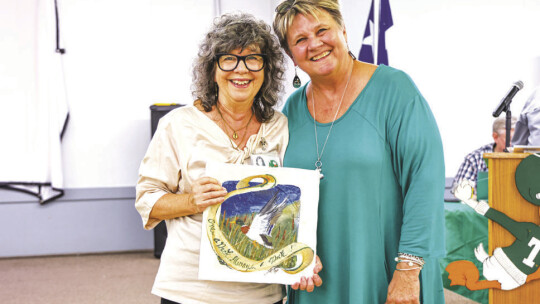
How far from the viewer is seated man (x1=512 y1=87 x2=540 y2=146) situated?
3137 mm

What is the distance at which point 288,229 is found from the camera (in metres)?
1.34

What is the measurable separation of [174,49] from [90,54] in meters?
0.94

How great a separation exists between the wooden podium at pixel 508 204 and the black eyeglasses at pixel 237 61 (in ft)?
4.06

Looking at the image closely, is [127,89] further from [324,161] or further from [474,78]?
[324,161]

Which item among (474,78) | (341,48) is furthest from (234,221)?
(474,78)

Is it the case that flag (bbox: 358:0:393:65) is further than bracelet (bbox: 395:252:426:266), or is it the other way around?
flag (bbox: 358:0:393:65)

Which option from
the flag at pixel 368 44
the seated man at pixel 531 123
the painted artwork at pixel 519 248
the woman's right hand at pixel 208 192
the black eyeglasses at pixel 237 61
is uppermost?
the flag at pixel 368 44

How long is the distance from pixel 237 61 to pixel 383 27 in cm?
311

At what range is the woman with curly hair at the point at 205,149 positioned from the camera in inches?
55.2

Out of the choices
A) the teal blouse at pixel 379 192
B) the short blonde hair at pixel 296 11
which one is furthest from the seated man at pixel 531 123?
the short blonde hair at pixel 296 11

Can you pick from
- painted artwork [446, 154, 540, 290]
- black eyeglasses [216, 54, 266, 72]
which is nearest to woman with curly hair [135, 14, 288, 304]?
black eyeglasses [216, 54, 266, 72]

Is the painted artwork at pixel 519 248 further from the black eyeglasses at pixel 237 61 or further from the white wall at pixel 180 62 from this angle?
the white wall at pixel 180 62

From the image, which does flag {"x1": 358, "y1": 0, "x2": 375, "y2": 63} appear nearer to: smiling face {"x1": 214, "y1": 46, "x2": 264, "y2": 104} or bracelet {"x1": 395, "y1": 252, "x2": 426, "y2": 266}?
smiling face {"x1": 214, "y1": 46, "x2": 264, "y2": 104}

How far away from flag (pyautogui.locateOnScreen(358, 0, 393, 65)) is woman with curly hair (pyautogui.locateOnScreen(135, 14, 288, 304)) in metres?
2.93
